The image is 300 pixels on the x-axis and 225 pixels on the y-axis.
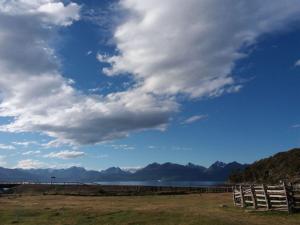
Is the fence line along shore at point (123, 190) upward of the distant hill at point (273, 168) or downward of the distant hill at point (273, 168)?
downward

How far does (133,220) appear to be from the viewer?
3688cm

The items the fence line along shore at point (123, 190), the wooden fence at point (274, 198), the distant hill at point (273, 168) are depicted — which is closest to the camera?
the wooden fence at point (274, 198)

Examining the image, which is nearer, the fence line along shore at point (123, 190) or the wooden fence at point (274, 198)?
the wooden fence at point (274, 198)

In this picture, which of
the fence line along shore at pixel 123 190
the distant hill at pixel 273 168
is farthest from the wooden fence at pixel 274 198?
the distant hill at pixel 273 168

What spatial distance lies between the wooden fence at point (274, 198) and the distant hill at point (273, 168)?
338 feet

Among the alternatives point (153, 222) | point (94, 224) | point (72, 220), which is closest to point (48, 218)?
point (72, 220)

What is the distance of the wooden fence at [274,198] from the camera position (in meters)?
37.2

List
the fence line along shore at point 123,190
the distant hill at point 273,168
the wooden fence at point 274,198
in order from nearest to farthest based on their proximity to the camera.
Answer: the wooden fence at point 274,198 < the fence line along shore at point 123,190 < the distant hill at point 273,168

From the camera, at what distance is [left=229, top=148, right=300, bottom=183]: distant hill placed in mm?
149500

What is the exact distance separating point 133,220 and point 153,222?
8.01ft

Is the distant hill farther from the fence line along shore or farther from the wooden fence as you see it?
the wooden fence

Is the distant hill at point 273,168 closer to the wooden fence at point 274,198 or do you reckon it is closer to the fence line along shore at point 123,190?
the fence line along shore at point 123,190

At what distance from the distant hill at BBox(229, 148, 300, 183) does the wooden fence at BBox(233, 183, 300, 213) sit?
103168mm

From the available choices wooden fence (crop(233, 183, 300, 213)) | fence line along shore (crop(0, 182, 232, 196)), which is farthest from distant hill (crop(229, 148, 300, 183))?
wooden fence (crop(233, 183, 300, 213))
